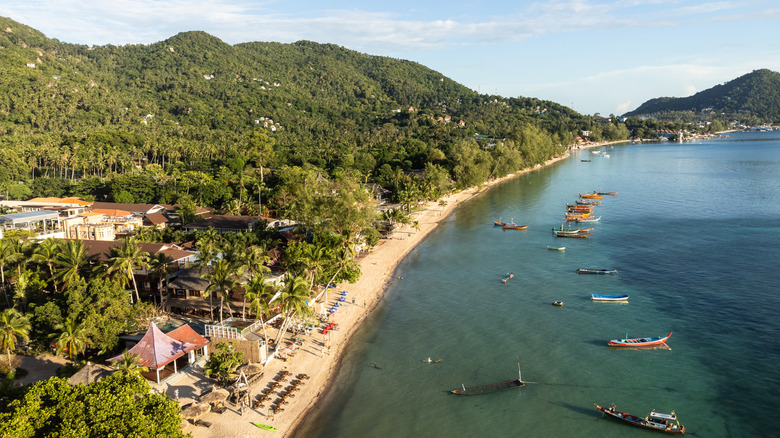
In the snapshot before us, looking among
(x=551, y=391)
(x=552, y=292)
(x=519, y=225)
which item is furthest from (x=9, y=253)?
(x=519, y=225)

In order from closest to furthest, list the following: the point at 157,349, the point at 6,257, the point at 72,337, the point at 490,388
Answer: the point at 157,349, the point at 72,337, the point at 490,388, the point at 6,257

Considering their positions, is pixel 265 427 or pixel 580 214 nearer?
pixel 265 427

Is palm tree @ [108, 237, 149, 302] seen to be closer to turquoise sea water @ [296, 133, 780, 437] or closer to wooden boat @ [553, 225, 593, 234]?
turquoise sea water @ [296, 133, 780, 437]

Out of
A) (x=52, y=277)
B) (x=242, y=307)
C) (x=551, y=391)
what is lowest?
(x=551, y=391)

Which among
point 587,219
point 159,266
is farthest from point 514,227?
point 159,266

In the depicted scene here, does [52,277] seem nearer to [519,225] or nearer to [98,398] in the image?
[98,398]

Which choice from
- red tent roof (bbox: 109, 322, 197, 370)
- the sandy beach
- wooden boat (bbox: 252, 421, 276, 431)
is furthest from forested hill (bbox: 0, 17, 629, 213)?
wooden boat (bbox: 252, 421, 276, 431)

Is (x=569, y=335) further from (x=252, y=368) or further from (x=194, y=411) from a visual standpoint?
(x=194, y=411)
